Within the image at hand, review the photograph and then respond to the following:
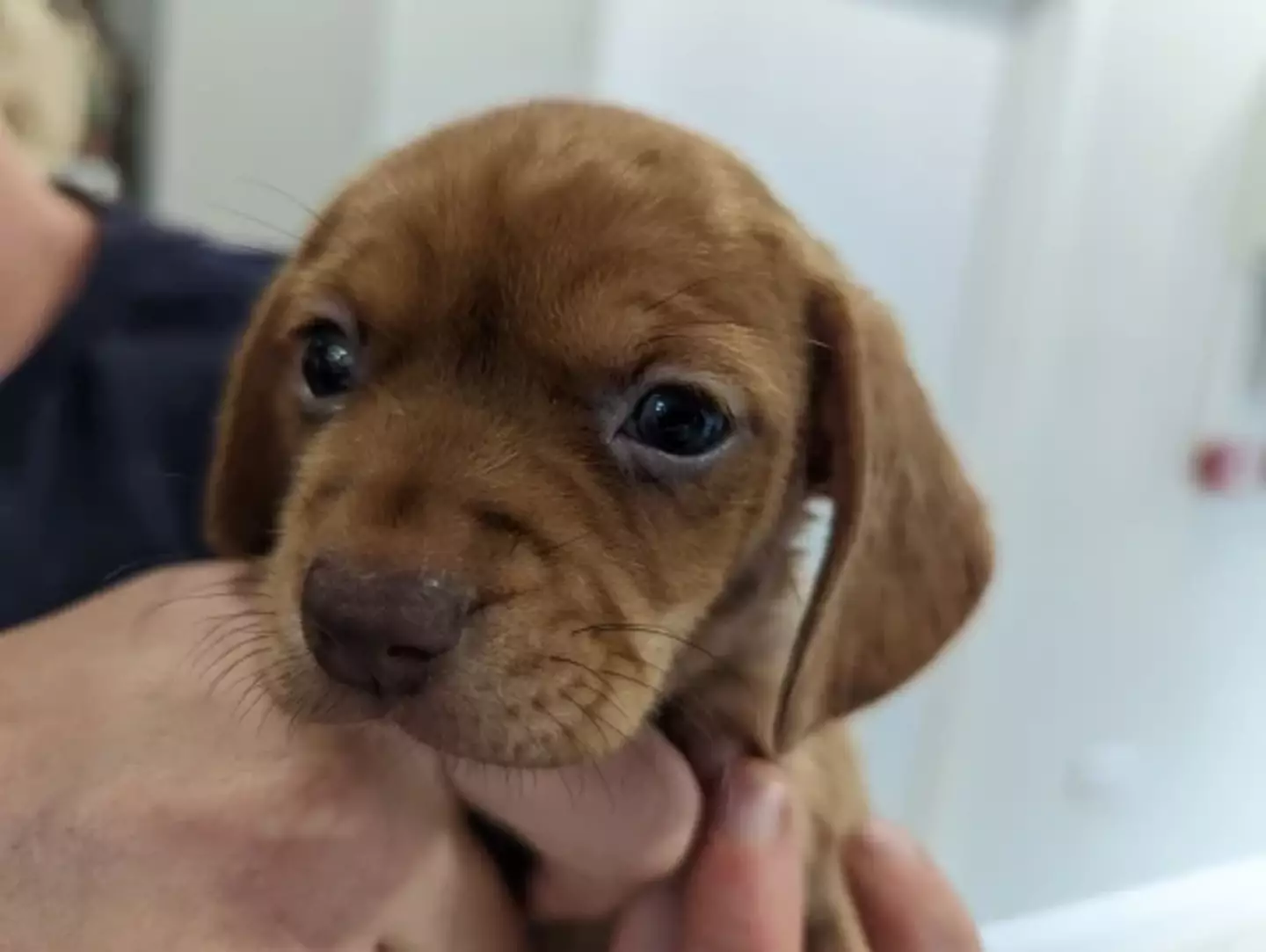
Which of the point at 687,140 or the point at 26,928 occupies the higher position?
the point at 687,140

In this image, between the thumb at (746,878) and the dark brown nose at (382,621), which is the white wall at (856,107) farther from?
the dark brown nose at (382,621)

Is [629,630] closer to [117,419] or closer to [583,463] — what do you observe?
[583,463]

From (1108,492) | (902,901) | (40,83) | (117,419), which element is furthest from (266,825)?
(1108,492)

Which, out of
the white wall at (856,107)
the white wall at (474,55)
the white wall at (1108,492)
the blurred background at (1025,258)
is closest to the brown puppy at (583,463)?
the white wall at (474,55)

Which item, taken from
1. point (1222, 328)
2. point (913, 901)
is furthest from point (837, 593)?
point (1222, 328)

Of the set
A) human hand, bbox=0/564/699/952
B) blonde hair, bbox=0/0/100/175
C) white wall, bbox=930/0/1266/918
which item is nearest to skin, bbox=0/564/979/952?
human hand, bbox=0/564/699/952

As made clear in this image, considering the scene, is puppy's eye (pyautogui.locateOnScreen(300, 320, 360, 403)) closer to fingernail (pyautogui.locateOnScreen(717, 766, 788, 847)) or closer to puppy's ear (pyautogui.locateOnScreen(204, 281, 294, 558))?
puppy's ear (pyautogui.locateOnScreen(204, 281, 294, 558))

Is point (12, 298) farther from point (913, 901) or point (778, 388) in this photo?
point (913, 901)

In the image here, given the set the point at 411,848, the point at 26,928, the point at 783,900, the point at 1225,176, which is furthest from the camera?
the point at 1225,176
